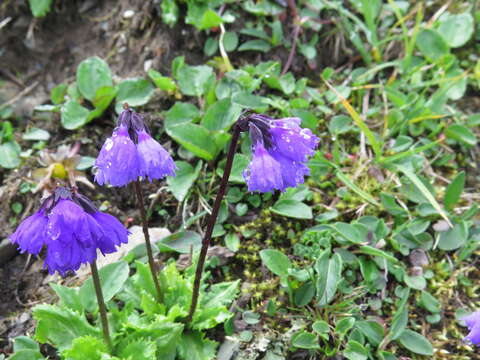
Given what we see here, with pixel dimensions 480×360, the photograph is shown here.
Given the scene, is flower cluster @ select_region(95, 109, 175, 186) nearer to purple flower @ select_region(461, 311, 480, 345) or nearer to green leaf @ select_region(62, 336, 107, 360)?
green leaf @ select_region(62, 336, 107, 360)

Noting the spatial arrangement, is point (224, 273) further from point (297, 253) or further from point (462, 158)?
point (462, 158)

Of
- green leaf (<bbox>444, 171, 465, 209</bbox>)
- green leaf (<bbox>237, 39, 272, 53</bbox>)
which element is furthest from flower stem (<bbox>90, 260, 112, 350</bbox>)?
green leaf (<bbox>237, 39, 272, 53</bbox>)

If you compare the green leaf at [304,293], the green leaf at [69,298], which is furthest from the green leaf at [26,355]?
the green leaf at [304,293]

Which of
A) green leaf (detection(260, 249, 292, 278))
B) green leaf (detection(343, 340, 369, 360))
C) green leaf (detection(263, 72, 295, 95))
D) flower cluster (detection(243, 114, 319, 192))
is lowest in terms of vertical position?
Answer: green leaf (detection(343, 340, 369, 360))

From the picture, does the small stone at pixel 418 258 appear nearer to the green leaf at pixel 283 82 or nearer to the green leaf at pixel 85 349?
the green leaf at pixel 283 82

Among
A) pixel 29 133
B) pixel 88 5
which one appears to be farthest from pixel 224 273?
pixel 88 5
